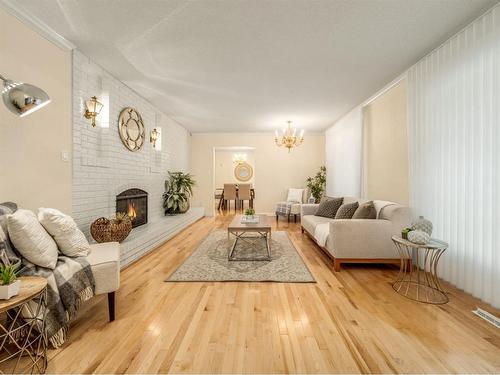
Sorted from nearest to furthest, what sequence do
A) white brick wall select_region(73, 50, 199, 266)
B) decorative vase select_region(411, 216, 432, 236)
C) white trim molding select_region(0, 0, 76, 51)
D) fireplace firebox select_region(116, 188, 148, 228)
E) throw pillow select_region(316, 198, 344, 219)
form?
white trim molding select_region(0, 0, 76, 51) < decorative vase select_region(411, 216, 432, 236) < white brick wall select_region(73, 50, 199, 266) < fireplace firebox select_region(116, 188, 148, 228) < throw pillow select_region(316, 198, 344, 219)

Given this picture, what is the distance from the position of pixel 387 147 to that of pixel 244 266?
2.92 metres

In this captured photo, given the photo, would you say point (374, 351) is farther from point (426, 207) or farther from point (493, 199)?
point (426, 207)

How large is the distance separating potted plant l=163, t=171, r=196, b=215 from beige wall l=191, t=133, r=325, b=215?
4.73ft

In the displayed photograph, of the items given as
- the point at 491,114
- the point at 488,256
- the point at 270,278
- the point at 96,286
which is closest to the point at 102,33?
the point at 96,286

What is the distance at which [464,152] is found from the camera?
2.26m

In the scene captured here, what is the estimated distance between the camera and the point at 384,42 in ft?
8.21

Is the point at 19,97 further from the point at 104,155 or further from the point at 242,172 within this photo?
the point at 242,172

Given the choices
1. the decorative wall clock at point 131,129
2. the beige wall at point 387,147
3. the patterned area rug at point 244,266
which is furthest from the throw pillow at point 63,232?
the beige wall at point 387,147

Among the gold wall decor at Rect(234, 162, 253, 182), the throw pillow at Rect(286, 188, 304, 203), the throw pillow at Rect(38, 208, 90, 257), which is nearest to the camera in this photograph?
the throw pillow at Rect(38, 208, 90, 257)

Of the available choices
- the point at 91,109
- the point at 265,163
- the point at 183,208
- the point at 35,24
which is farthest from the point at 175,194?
the point at 35,24

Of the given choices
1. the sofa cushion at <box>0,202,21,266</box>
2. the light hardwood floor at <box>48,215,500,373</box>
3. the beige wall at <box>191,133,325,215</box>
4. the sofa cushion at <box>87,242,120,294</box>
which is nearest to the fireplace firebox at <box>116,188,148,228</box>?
the light hardwood floor at <box>48,215,500,373</box>

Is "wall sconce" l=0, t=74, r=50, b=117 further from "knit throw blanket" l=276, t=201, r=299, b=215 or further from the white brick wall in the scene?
"knit throw blanket" l=276, t=201, r=299, b=215

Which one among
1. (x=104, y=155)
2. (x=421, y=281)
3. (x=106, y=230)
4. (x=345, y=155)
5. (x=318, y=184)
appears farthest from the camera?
(x=318, y=184)

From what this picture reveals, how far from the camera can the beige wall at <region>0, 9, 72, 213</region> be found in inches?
78.8
